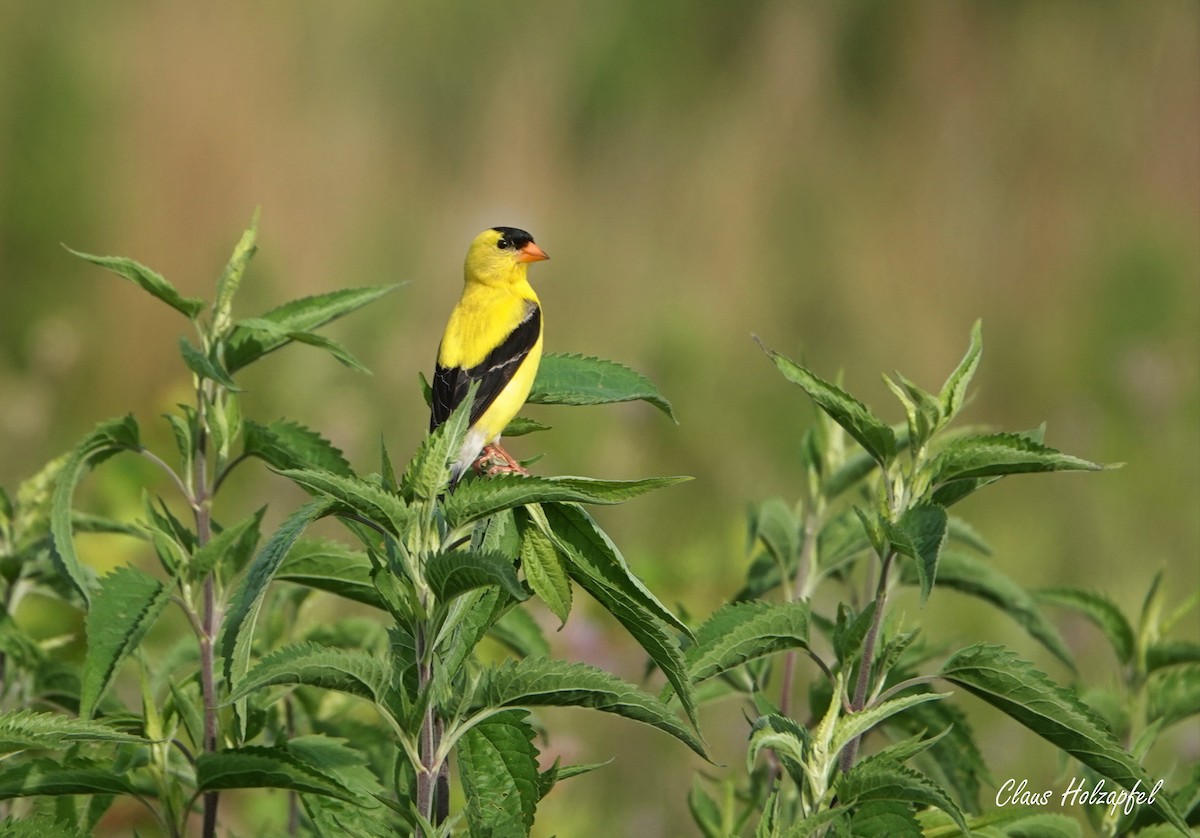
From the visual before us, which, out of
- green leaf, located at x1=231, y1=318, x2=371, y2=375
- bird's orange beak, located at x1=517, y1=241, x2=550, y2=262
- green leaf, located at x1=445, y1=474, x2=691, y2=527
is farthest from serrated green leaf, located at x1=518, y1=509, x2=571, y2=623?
bird's orange beak, located at x1=517, y1=241, x2=550, y2=262

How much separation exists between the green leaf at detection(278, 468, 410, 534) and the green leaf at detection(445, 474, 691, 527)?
0.06 metres

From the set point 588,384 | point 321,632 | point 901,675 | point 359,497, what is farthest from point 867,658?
point 321,632

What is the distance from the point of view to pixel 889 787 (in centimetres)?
168

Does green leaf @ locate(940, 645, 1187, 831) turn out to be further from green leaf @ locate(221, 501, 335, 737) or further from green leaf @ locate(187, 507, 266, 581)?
green leaf @ locate(187, 507, 266, 581)

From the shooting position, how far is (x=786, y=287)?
8.89m

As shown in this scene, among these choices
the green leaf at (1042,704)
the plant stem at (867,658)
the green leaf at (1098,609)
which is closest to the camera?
the green leaf at (1042,704)

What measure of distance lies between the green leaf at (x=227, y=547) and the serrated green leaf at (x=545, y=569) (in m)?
0.41

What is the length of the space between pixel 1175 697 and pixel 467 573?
4.89 feet

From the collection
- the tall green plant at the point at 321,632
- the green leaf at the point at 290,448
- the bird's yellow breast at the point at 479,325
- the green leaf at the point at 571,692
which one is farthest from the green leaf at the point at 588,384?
the bird's yellow breast at the point at 479,325

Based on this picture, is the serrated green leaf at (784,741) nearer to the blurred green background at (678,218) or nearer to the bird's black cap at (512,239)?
the bird's black cap at (512,239)

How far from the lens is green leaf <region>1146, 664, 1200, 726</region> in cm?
237

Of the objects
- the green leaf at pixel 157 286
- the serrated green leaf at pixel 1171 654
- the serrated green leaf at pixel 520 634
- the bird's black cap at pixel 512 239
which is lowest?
the serrated green leaf at pixel 520 634

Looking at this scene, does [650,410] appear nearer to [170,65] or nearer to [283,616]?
[170,65]

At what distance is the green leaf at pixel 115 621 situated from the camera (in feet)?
6.17
